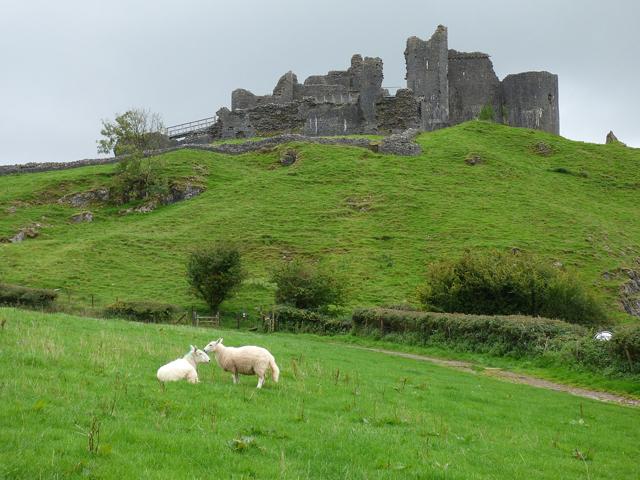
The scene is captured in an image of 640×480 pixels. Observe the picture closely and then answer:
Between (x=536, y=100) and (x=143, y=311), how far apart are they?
2739 inches

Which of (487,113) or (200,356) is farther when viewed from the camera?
(487,113)

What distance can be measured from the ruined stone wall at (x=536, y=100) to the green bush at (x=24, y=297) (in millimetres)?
71034

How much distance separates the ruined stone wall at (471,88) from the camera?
94062mm

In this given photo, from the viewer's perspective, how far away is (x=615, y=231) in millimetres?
57531

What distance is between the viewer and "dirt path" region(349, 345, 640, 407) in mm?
21031

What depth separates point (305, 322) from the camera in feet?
129

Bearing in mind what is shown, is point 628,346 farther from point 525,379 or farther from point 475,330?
point 475,330

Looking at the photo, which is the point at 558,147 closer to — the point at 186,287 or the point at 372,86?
the point at 372,86

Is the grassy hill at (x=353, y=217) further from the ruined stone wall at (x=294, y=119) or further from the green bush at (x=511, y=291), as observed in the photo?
the ruined stone wall at (x=294, y=119)

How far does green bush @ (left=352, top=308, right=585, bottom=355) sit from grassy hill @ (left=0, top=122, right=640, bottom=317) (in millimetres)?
8250

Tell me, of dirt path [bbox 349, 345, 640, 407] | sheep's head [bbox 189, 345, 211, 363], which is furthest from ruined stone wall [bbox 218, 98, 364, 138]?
sheep's head [bbox 189, 345, 211, 363]

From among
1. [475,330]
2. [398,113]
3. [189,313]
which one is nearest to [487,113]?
[398,113]

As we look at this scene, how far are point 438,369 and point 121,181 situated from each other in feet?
161

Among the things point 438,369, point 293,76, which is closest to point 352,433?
point 438,369
